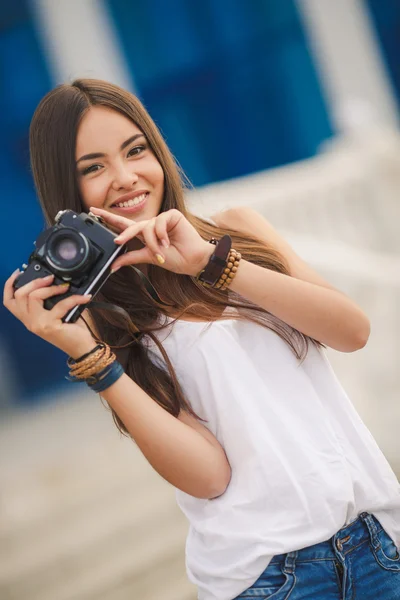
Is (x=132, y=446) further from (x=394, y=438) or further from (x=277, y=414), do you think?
(x=277, y=414)

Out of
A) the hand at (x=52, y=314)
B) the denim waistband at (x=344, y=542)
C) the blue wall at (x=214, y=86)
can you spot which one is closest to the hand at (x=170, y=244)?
the hand at (x=52, y=314)

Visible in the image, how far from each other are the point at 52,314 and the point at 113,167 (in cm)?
31

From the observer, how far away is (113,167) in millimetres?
1311

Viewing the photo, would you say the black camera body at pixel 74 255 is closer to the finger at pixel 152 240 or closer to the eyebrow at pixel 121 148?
the finger at pixel 152 240

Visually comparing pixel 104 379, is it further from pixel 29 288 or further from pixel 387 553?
pixel 387 553

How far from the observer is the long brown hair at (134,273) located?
129 cm

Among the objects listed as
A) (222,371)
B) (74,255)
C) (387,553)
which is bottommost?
(387,553)

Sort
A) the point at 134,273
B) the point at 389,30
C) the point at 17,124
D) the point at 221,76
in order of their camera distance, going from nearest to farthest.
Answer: the point at 134,273, the point at 17,124, the point at 221,76, the point at 389,30

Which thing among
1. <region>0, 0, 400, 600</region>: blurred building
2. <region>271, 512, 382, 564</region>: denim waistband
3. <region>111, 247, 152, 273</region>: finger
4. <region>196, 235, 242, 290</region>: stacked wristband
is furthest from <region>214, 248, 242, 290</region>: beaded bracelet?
<region>0, 0, 400, 600</region>: blurred building

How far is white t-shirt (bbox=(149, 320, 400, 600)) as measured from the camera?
1.17 m

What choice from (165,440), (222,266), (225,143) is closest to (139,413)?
(165,440)

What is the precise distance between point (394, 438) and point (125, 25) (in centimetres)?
302

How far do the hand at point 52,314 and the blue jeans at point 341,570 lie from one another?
1.49ft

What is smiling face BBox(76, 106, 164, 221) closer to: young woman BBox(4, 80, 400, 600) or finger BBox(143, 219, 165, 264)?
young woman BBox(4, 80, 400, 600)
